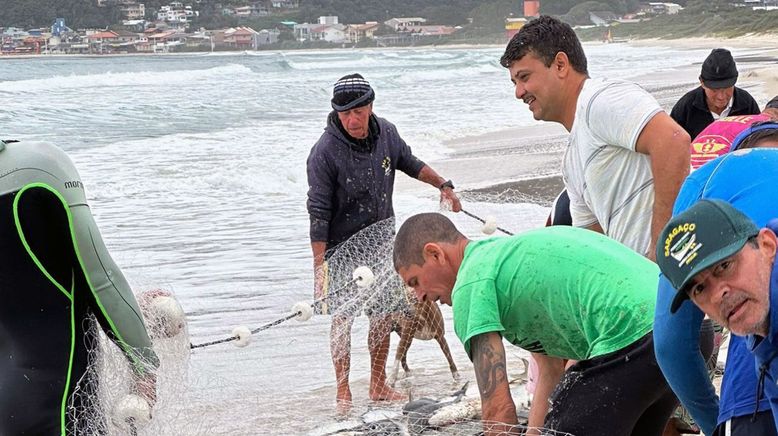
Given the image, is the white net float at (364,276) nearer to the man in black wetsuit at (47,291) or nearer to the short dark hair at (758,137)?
the man in black wetsuit at (47,291)

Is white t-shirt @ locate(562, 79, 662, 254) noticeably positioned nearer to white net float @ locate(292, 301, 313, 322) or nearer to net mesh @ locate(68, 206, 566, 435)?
net mesh @ locate(68, 206, 566, 435)

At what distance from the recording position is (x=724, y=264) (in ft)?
6.45

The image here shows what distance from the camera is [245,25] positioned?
9975cm

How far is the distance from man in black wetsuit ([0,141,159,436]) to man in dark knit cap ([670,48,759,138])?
4501mm

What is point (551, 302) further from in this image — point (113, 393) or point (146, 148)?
point (146, 148)

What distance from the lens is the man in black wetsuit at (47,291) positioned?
2.96m

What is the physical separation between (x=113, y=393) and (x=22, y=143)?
0.84 metres

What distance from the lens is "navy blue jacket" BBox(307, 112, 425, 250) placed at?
5555mm

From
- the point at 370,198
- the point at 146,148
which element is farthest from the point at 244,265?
the point at 146,148

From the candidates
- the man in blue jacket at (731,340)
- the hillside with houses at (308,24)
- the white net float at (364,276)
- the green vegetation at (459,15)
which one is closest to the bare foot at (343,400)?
the white net float at (364,276)

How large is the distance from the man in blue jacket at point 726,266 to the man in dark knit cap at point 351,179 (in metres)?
3.31

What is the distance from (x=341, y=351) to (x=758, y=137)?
2.80 meters

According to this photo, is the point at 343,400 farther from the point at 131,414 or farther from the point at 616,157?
the point at 616,157

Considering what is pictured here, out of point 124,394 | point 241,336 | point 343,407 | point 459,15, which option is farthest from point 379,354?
point 459,15
